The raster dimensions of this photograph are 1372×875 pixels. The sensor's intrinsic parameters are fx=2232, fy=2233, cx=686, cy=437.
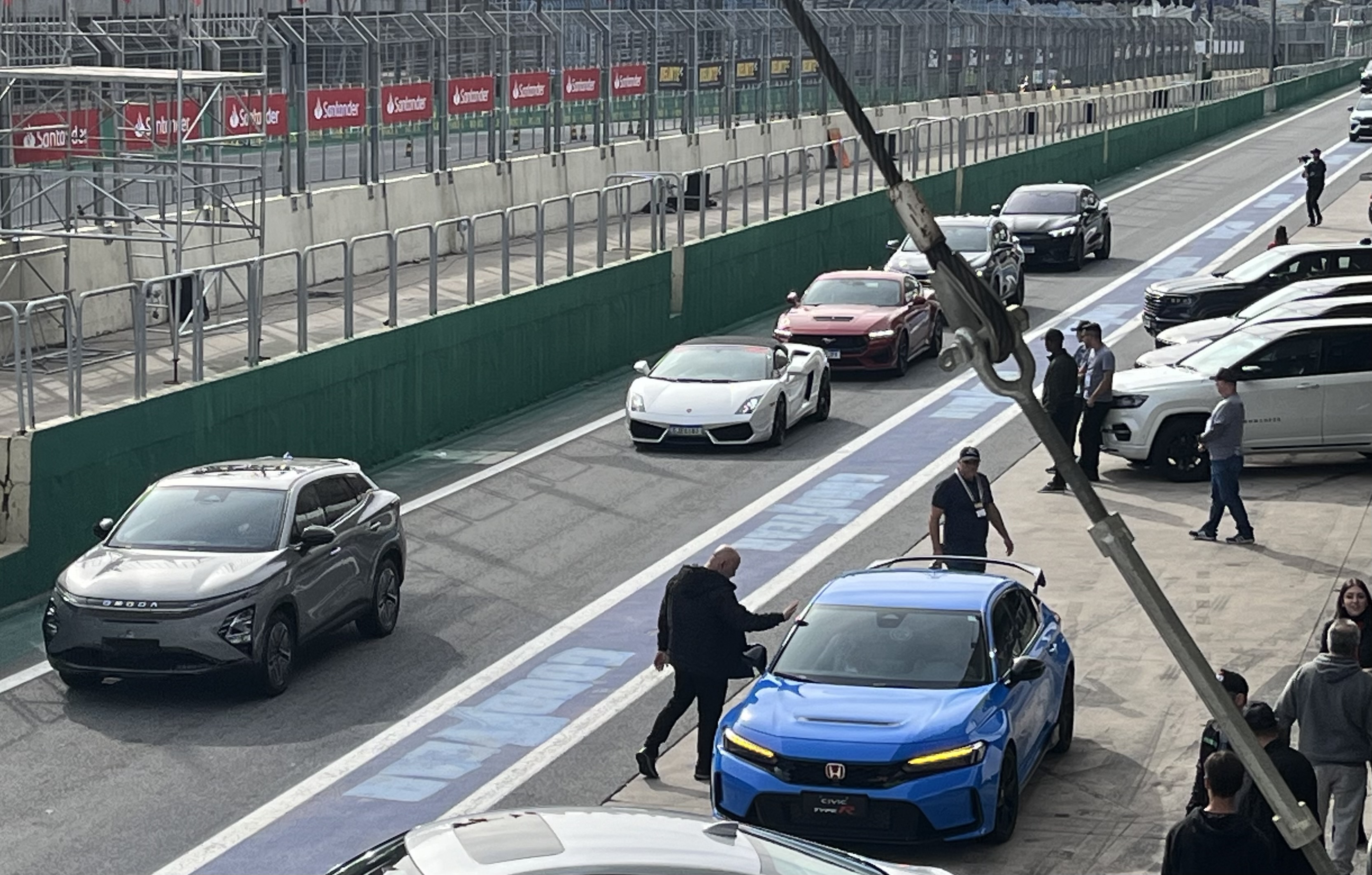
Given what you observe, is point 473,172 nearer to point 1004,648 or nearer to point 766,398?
point 766,398

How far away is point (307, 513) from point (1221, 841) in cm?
931

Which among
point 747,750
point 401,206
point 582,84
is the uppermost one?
point 582,84

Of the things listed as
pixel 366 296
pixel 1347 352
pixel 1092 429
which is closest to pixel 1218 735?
pixel 1092 429

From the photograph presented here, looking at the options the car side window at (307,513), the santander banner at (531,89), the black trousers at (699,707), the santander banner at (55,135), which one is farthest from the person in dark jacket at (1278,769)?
the santander banner at (531,89)

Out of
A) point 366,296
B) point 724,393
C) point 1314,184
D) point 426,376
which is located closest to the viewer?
point 724,393

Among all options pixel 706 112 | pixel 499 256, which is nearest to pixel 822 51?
pixel 499 256

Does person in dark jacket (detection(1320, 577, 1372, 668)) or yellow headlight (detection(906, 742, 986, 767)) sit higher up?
person in dark jacket (detection(1320, 577, 1372, 668))

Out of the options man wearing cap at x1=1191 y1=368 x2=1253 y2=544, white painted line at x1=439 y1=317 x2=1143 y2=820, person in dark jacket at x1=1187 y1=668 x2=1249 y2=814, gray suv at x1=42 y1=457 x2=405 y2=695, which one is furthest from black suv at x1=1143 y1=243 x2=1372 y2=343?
person in dark jacket at x1=1187 y1=668 x2=1249 y2=814

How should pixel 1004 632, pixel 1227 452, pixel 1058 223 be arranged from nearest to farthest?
pixel 1004 632 < pixel 1227 452 < pixel 1058 223

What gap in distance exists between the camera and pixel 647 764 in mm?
13766

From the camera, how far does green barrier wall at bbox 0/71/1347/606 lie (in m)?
18.9

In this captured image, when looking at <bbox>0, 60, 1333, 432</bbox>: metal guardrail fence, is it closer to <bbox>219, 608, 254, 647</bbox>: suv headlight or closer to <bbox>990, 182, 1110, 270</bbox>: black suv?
<bbox>990, 182, 1110, 270</bbox>: black suv

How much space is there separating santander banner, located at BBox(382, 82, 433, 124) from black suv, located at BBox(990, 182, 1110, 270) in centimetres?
1048

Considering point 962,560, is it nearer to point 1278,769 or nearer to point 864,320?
point 1278,769
